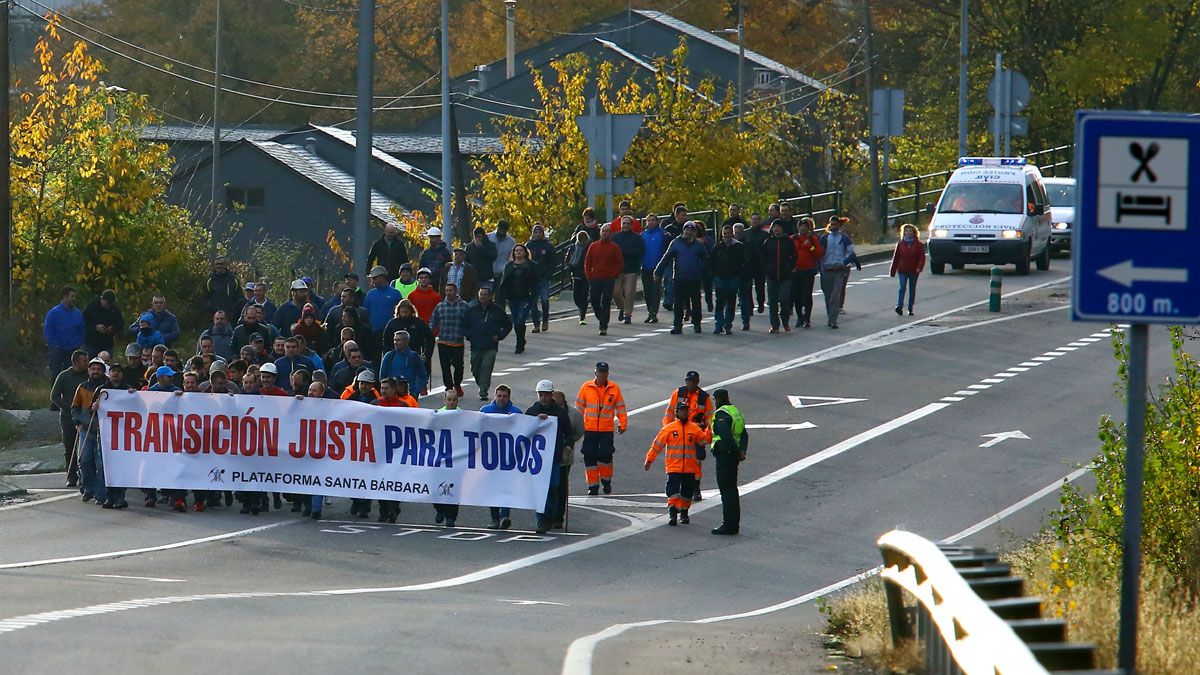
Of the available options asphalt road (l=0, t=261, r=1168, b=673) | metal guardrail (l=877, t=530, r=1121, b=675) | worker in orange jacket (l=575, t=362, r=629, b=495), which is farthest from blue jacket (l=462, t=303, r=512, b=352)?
metal guardrail (l=877, t=530, r=1121, b=675)

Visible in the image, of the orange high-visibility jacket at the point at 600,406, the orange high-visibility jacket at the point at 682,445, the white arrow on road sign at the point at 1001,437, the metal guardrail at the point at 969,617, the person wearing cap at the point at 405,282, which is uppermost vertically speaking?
the person wearing cap at the point at 405,282

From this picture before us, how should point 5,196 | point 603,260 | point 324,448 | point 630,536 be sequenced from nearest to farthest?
1. point 630,536
2. point 324,448
3. point 5,196
4. point 603,260

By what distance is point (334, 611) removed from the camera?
1258 cm

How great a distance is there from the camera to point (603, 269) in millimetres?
28953

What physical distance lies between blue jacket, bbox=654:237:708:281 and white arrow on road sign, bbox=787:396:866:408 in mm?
4129

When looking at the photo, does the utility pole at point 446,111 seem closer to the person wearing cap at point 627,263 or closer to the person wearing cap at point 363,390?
the person wearing cap at point 627,263

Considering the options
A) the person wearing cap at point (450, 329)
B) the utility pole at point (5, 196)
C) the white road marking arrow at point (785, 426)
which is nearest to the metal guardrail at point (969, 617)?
the white road marking arrow at point (785, 426)

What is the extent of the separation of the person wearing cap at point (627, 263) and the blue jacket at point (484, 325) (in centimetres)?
547

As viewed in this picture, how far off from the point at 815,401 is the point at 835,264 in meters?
5.42

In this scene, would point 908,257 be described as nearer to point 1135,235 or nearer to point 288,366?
point 288,366

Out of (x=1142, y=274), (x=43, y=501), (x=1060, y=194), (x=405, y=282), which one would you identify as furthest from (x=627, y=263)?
(x=1142, y=274)

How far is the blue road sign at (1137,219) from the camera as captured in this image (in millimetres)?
6426

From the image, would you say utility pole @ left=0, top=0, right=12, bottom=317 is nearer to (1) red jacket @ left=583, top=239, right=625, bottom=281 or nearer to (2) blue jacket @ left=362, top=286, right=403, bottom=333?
(2) blue jacket @ left=362, top=286, right=403, bottom=333

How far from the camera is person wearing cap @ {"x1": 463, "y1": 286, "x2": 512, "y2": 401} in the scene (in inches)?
943
